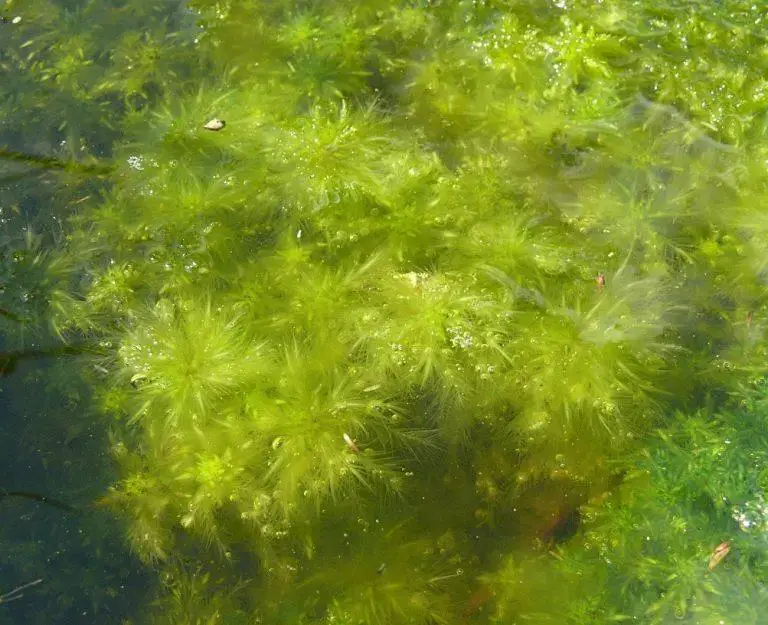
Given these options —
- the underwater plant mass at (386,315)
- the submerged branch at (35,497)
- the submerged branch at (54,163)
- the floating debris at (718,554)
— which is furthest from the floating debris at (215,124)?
the floating debris at (718,554)

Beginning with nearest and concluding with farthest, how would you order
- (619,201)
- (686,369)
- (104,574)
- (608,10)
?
(104,574) → (686,369) → (619,201) → (608,10)

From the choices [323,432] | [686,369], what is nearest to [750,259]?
[686,369]

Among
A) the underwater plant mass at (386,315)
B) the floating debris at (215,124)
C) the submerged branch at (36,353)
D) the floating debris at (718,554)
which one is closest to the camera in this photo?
the floating debris at (718,554)

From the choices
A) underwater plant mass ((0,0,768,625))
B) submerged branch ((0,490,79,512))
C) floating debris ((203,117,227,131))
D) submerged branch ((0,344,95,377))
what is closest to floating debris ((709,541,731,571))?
underwater plant mass ((0,0,768,625))

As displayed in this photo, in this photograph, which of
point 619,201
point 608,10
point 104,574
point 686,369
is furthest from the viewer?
point 608,10

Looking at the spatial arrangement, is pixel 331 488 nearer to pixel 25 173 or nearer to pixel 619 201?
pixel 619 201

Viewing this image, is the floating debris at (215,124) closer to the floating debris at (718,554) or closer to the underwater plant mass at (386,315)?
the underwater plant mass at (386,315)

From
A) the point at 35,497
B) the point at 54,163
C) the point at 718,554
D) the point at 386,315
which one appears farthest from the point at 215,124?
the point at 718,554
